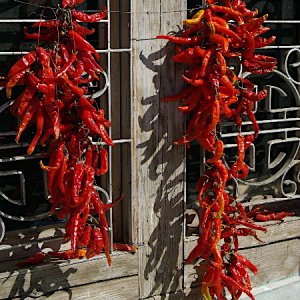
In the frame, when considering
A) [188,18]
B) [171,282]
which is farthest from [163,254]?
[188,18]

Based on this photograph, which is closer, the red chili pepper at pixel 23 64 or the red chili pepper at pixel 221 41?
the red chili pepper at pixel 23 64

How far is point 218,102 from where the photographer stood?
11.0 feet

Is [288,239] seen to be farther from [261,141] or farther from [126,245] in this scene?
[126,245]

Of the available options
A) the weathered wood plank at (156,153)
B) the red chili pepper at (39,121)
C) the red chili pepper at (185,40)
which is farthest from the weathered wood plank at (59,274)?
the red chili pepper at (185,40)

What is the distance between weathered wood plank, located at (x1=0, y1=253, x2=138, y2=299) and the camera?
343cm

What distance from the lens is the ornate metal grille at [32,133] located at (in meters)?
3.34

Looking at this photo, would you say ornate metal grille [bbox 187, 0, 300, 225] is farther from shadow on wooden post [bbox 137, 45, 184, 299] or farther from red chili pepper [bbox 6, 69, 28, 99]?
red chili pepper [bbox 6, 69, 28, 99]

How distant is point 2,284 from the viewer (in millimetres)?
3396

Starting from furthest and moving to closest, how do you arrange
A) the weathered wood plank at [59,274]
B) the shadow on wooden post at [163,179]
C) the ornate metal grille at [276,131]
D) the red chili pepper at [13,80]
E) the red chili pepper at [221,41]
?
the ornate metal grille at [276,131] → the shadow on wooden post at [163,179] → the weathered wood plank at [59,274] → the red chili pepper at [221,41] → the red chili pepper at [13,80]

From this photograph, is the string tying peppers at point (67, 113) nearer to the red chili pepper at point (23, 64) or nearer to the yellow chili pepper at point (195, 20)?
the red chili pepper at point (23, 64)

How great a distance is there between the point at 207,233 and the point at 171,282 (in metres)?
0.52

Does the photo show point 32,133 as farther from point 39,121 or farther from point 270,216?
point 270,216

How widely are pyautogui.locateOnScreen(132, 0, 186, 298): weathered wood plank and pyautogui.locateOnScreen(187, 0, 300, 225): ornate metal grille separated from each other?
0.98 ft

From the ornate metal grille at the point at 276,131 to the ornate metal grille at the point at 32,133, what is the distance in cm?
57
